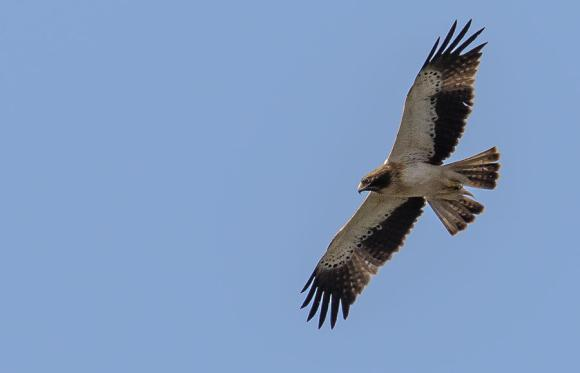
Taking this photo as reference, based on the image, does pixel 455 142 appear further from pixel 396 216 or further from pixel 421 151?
pixel 396 216

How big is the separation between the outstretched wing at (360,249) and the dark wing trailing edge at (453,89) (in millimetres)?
1220

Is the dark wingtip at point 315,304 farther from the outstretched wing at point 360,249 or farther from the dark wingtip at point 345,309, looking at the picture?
the dark wingtip at point 345,309

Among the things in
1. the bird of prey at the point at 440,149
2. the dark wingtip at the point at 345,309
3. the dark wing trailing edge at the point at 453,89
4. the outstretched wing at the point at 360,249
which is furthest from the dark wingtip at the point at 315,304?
the dark wing trailing edge at the point at 453,89

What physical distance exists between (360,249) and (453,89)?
9.40ft

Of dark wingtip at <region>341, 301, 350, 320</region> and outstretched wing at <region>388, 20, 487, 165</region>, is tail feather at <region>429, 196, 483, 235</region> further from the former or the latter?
dark wingtip at <region>341, 301, 350, 320</region>

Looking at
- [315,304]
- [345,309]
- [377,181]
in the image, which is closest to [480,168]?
[377,181]

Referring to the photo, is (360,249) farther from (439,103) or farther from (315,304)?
(439,103)

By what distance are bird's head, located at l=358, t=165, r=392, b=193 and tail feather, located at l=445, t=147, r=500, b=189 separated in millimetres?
826

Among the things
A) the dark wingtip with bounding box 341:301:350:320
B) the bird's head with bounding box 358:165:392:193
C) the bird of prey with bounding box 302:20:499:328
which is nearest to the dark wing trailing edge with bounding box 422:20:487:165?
the bird of prey with bounding box 302:20:499:328

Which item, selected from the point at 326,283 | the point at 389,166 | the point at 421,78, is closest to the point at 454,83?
the point at 421,78

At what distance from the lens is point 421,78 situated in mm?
15297

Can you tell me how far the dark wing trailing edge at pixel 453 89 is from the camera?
1524cm

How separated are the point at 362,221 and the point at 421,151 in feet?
5.17

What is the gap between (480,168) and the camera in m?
15.2
